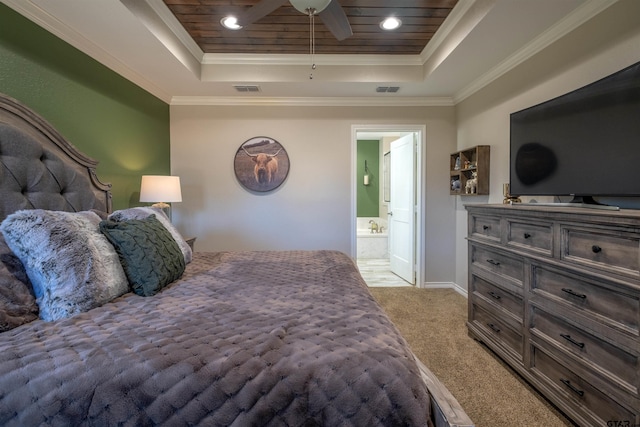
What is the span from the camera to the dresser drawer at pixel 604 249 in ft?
4.07

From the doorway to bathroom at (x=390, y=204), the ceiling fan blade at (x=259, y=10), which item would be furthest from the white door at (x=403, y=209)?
the ceiling fan blade at (x=259, y=10)

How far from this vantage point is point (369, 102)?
3.71 m

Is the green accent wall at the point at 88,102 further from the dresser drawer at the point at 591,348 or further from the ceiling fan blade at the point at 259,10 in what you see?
the dresser drawer at the point at 591,348

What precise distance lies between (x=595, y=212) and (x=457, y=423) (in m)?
1.30

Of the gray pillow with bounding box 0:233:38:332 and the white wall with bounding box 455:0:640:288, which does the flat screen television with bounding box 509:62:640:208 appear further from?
the gray pillow with bounding box 0:233:38:332

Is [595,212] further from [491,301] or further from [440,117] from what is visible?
[440,117]

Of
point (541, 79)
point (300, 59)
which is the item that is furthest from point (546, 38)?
point (300, 59)

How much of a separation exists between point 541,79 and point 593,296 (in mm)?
1851

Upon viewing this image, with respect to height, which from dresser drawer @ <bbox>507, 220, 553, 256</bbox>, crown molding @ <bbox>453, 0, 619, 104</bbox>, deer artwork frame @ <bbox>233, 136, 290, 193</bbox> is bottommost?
dresser drawer @ <bbox>507, 220, 553, 256</bbox>

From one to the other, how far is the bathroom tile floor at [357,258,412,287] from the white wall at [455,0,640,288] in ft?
2.98

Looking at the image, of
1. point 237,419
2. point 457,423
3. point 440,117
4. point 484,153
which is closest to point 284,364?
point 237,419

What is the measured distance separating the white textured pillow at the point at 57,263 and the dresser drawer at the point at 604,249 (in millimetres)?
2320

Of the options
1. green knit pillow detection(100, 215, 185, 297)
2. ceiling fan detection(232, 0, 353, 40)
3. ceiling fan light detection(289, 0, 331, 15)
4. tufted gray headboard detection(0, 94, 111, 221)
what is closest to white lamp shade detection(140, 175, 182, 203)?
tufted gray headboard detection(0, 94, 111, 221)

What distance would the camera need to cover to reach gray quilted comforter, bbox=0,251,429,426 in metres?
0.74
